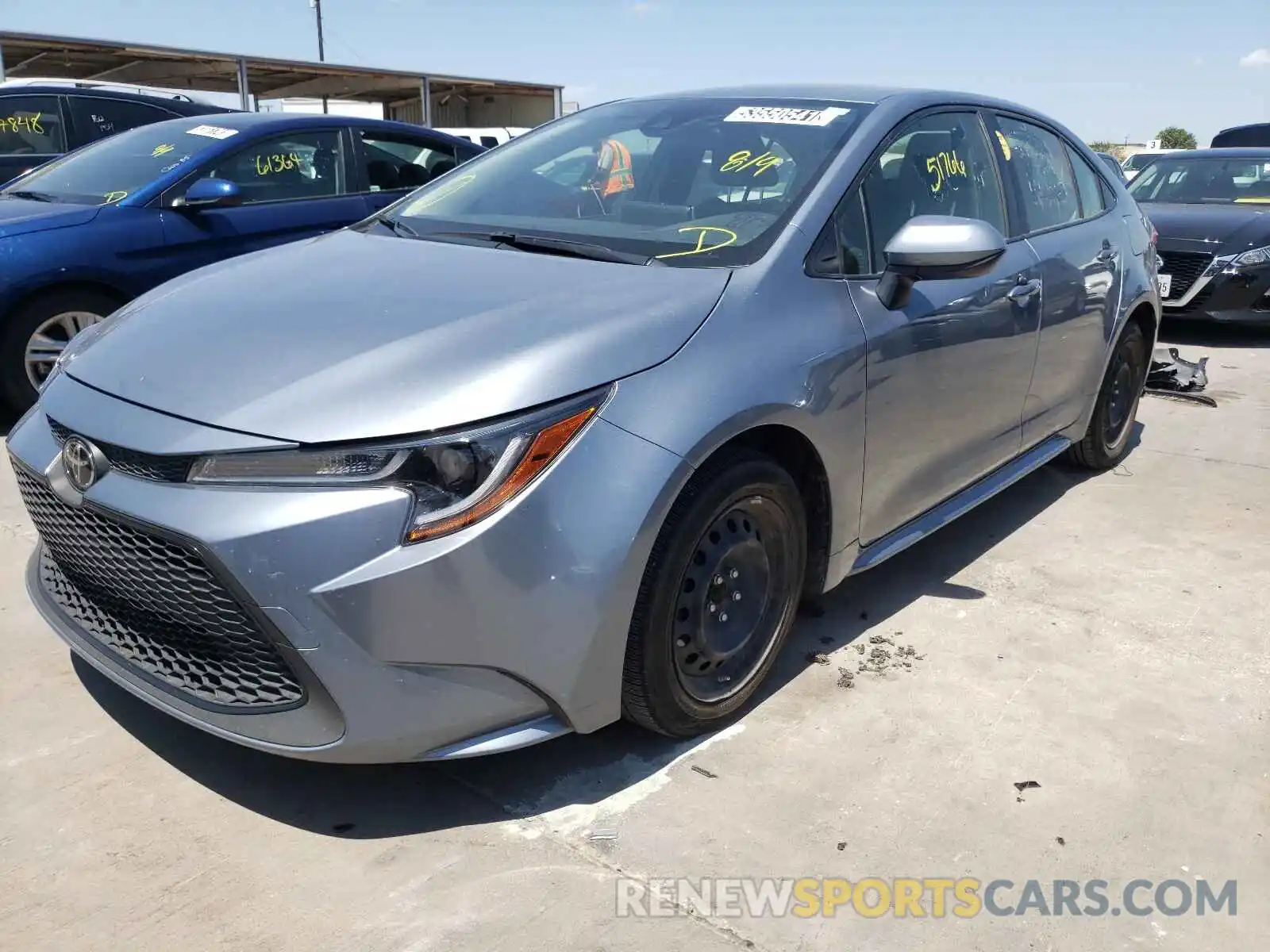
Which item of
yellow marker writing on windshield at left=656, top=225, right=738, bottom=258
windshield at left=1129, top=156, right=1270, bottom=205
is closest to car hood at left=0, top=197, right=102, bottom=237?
yellow marker writing on windshield at left=656, top=225, right=738, bottom=258

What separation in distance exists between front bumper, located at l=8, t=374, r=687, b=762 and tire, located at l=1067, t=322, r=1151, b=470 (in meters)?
3.10

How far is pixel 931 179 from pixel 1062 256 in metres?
0.84

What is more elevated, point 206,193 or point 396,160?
point 396,160

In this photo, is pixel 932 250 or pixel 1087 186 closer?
pixel 932 250

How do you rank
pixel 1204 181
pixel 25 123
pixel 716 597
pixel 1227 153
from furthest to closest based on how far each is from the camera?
1. pixel 1227 153
2. pixel 1204 181
3. pixel 25 123
4. pixel 716 597

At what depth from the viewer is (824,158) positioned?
293 centimetres

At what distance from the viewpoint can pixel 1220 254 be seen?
770cm

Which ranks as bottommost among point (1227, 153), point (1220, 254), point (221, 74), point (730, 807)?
point (730, 807)

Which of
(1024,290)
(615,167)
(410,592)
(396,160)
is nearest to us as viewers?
(410,592)

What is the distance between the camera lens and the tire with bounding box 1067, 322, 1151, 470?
461 cm

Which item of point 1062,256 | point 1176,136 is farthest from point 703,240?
point 1176,136

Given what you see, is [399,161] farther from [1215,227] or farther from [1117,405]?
[1215,227]

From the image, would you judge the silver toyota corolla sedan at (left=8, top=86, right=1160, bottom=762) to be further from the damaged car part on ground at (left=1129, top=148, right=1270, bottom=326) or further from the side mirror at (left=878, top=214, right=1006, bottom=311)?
the damaged car part on ground at (left=1129, top=148, right=1270, bottom=326)

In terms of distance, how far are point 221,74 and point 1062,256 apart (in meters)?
20.2
